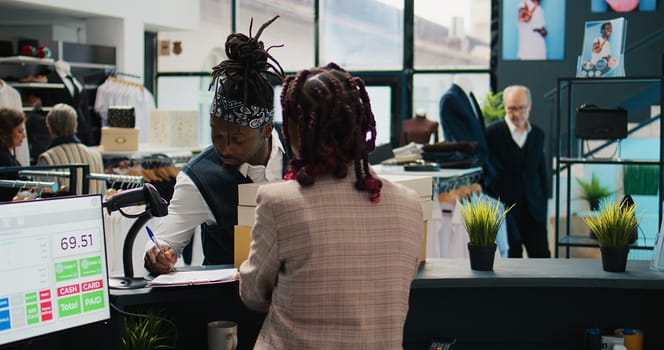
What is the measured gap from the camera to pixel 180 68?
40.4 ft

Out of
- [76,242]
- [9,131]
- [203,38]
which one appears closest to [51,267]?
[76,242]

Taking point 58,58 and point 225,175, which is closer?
point 225,175

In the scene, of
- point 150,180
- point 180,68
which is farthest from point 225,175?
point 180,68

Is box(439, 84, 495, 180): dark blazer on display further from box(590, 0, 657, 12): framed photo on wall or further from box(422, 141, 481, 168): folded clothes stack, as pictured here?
box(590, 0, 657, 12): framed photo on wall

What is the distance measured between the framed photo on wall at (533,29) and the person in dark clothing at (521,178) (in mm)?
4088


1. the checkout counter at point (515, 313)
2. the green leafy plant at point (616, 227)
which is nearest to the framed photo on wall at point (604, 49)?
the checkout counter at point (515, 313)

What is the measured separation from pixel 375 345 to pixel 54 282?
2.57ft

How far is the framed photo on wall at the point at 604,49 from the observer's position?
17.7 ft

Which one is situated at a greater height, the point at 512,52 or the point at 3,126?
the point at 512,52

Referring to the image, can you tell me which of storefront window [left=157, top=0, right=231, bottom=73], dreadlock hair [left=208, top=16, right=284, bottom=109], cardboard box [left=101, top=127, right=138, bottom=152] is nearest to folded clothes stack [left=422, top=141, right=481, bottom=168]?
cardboard box [left=101, top=127, right=138, bottom=152]

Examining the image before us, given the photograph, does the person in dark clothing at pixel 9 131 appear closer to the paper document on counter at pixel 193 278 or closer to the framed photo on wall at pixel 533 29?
the paper document on counter at pixel 193 278

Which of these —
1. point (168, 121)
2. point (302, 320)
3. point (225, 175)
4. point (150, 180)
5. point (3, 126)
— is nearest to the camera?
point (302, 320)

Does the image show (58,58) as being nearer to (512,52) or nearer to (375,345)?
(512,52)

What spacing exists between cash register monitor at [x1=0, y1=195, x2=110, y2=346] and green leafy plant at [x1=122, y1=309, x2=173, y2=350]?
28 cm
